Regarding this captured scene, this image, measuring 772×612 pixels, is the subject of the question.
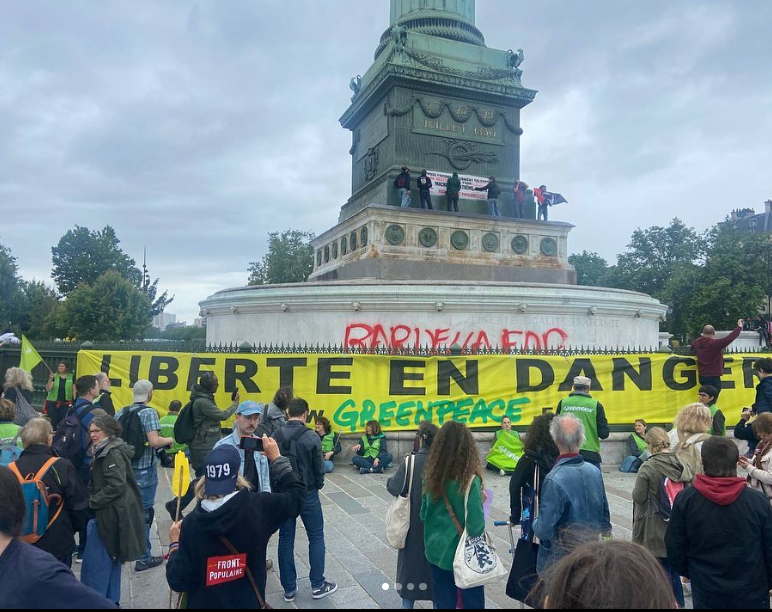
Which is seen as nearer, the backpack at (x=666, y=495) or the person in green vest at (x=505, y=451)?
the backpack at (x=666, y=495)

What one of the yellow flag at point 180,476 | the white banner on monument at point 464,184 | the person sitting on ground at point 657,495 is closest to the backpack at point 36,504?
the yellow flag at point 180,476

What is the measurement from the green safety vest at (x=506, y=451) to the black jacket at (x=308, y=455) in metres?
5.51

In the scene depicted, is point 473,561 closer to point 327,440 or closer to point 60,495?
point 60,495

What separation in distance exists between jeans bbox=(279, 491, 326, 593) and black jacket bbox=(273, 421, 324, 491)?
0.18 meters

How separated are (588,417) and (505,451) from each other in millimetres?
3704

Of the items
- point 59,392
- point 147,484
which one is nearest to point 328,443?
point 147,484

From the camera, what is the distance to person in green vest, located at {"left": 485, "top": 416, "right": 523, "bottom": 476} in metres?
10.0

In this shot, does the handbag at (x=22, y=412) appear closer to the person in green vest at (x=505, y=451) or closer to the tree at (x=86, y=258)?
the person in green vest at (x=505, y=451)

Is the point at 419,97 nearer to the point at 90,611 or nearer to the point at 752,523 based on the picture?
the point at 752,523

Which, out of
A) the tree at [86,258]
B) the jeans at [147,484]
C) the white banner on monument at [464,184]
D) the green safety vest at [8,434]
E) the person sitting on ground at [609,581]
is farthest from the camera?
the tree at [86,258]

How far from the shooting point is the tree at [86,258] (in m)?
62.6

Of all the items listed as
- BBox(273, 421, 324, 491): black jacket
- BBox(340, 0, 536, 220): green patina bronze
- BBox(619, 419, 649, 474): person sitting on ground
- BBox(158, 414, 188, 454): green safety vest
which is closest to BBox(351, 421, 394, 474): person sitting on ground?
BBox(158, 414, 188, 454): green safety vest

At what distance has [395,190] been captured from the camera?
2202 centimetres

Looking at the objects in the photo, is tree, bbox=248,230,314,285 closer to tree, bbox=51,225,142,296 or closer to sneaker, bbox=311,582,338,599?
tree, bbox=51,225,142,296
